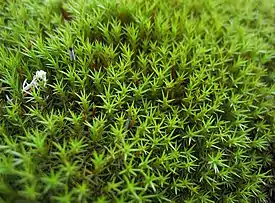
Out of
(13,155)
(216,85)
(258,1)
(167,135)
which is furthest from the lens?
(258,1)

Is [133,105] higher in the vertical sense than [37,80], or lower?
lower

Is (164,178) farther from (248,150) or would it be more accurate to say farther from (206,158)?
(248,150)

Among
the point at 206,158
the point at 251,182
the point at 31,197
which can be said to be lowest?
the point at 251,182

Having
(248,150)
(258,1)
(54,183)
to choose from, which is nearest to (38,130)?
(54,183)

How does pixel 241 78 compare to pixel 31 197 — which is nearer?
pixel 31 197

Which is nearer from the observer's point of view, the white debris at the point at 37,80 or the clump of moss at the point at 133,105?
the clump of moss at the point at 133,105

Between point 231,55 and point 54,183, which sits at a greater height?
point 231,55

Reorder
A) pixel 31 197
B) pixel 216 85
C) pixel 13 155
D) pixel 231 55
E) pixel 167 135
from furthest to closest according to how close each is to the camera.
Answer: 1. pixel 231 55
2. pixel 216 85
3. pixel 167 135
4. pixel 13 155
5. pixel 31 197

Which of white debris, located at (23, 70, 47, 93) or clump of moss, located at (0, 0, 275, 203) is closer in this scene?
clump of moss, located at (0, 0, 275, 203)
